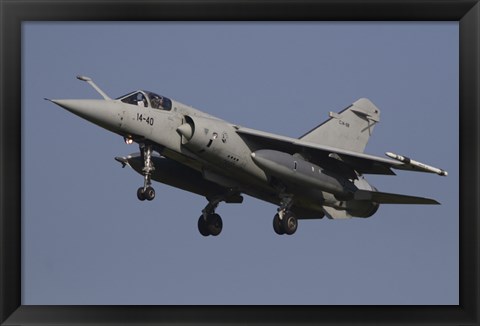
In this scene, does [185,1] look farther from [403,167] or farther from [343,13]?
[403,167]

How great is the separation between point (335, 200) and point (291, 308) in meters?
9.98

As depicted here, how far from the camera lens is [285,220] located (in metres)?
22.7

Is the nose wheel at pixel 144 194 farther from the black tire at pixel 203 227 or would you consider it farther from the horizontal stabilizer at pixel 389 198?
the horizontal stabilizer at pixel 389 198

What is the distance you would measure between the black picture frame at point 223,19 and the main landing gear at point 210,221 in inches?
403

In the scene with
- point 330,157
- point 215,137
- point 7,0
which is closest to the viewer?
point 7,0

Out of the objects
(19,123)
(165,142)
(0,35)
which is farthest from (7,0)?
(165,142)

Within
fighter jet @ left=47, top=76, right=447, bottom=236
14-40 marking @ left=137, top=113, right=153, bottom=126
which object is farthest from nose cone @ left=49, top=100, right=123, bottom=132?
14-40 marking @ left=137, top=113, right=153, bottom=126

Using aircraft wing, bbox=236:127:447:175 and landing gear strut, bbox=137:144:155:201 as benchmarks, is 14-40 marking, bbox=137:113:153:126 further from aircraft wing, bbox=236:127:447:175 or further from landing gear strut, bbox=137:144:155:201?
aircraft wing, bbox=236:127:447:175

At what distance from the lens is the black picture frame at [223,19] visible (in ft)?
43.6

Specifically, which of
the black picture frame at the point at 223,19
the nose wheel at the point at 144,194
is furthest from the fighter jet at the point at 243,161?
the black picture frame at the point at 223,19

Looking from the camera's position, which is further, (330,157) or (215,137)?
(330,157)

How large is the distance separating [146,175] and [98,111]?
1.70 metres

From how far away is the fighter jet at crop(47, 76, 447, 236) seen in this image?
2111 cm

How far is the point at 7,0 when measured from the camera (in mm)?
13297
